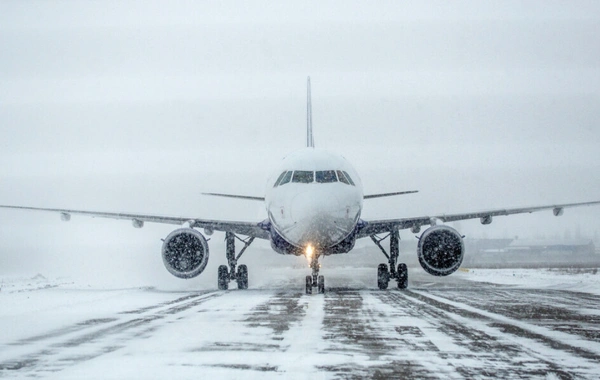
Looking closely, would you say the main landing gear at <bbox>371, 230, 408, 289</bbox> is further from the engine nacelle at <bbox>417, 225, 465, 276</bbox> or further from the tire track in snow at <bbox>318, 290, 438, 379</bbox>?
the tire track in snow at <bbox>318, 290, 438, 379</bbox>

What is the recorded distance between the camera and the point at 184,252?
19.3 m

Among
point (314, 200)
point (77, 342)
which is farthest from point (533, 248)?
point (77, 342)

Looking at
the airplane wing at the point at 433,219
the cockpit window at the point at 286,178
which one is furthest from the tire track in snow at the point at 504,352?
the airplane wing at the point at 433,219

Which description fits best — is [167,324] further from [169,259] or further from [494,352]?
[169,259]

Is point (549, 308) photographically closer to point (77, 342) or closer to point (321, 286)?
point (321, 286)

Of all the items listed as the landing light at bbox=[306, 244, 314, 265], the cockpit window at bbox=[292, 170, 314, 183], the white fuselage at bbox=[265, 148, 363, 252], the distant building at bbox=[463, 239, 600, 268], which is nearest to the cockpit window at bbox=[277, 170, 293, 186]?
the white fuselage at bbox=[265, 148, 363, 252]

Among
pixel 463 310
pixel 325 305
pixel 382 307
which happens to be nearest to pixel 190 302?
pixel 325 305

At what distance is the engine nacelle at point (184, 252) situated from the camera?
19156mm

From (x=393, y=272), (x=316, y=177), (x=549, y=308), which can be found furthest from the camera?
(x=393, y=272)

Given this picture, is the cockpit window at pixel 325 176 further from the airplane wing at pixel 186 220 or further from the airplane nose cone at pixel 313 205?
the airplane wing at pixel 186 220

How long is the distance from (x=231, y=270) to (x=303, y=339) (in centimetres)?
1358

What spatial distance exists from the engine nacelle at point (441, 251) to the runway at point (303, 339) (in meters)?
4.45

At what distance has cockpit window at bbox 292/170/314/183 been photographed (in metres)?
17.2

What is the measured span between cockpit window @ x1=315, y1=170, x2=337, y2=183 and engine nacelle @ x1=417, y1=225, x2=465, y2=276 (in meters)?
3.83
